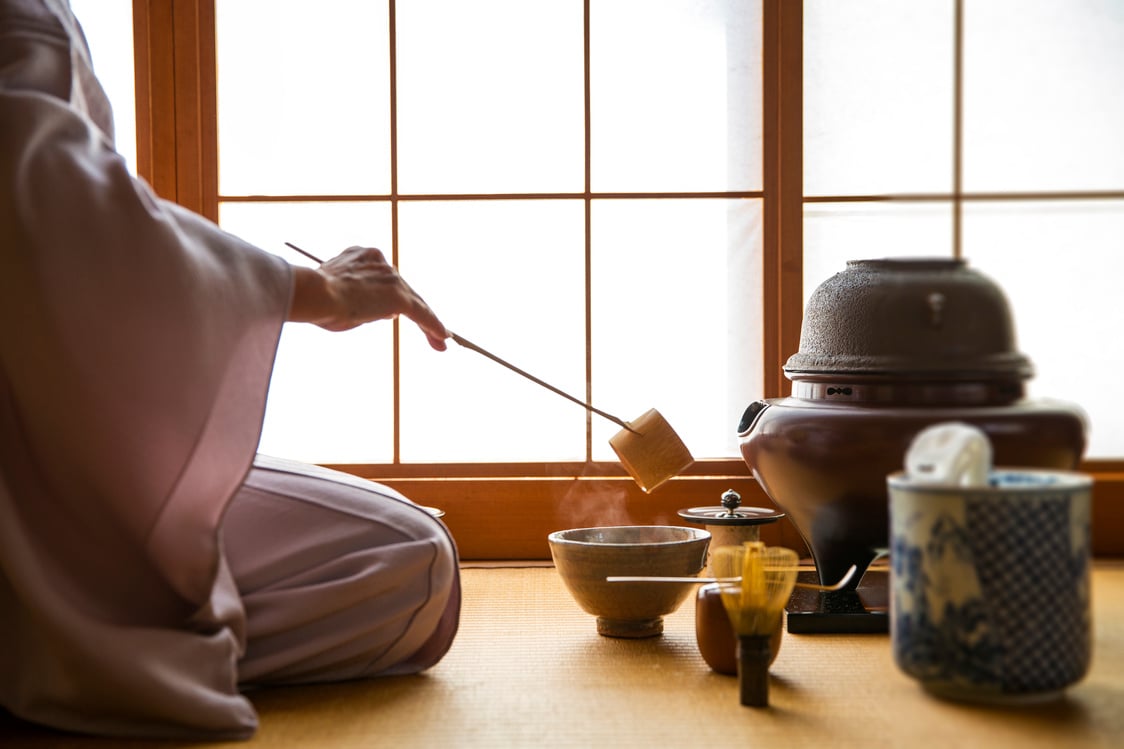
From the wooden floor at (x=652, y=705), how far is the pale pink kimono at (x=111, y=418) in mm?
115

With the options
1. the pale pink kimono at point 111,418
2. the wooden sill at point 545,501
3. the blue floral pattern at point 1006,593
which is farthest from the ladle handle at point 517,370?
the blue floral pattern at point 1006,593

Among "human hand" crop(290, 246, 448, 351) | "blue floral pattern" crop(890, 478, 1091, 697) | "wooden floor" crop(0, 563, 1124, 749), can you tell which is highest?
"human hand" crop(290, 246, 448, 351)

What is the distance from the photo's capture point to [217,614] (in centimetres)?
163

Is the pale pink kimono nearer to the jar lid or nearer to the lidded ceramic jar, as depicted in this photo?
the lidded ceramic jar

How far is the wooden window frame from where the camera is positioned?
3012 mm

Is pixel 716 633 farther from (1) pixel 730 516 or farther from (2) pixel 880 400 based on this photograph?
(1) pixel 730 516

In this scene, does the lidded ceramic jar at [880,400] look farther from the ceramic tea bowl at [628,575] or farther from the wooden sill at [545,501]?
the wooden sill at [545,501]

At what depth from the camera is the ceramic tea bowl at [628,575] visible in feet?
6.93

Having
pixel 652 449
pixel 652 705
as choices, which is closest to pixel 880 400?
pixel 652 705

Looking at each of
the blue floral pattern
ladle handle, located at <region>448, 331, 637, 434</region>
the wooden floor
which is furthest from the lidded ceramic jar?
ladle handle, located at <region>448, 331, 637, 434</region>

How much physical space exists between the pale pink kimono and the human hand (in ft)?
0.25

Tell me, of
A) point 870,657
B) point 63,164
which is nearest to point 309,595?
point 63,164

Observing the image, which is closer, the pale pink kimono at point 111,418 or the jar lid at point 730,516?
the pale pink kimono at point 111,418

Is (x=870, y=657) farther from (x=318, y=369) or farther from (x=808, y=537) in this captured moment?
(x=318, y=369)
